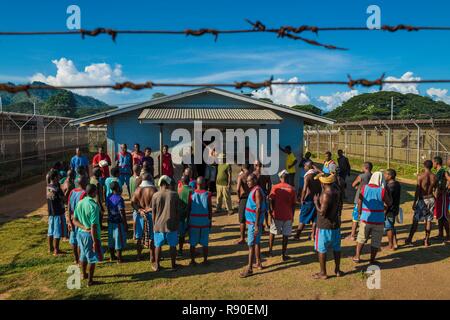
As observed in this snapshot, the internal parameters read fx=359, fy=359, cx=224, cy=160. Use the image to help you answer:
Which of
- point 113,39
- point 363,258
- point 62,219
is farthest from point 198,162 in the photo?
point 113,39

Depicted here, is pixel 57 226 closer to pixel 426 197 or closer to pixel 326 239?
pixel 326 239

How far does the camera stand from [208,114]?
1195 cm

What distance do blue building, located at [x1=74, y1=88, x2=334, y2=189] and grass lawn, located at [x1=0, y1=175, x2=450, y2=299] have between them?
18.1ft

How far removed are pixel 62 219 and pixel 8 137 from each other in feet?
35.5

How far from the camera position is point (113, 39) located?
386cm

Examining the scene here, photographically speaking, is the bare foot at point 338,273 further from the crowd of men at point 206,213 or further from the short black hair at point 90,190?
the short black hair at point 90,190

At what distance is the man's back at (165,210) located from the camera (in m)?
5.71

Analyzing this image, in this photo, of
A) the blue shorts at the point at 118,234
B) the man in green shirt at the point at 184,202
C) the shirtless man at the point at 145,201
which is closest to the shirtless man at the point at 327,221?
the man in green shirt at the point at 184,202

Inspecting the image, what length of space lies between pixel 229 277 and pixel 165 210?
1.49 metres

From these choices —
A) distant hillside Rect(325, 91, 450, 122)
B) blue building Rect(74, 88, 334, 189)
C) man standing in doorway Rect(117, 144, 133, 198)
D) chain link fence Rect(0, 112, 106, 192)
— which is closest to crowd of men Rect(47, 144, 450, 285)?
man standing in doorway Rect(117, 144, 133, 198)

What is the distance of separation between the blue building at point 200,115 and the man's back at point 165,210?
20.4 ft
